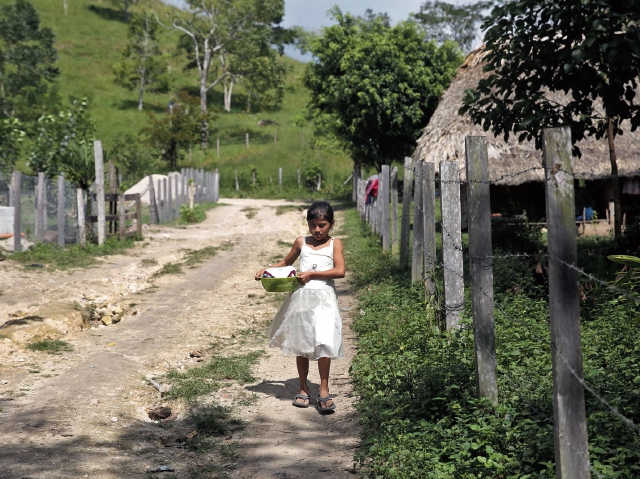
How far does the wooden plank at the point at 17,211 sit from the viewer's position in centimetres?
1297

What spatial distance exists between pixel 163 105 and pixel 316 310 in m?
42.0

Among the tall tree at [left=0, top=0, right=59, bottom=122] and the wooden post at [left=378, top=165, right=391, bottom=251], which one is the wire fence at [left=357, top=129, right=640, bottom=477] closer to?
the wooden post at [left=378, top=165, right=391, bottom=251]

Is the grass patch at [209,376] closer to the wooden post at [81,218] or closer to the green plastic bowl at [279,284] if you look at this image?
the green plastic bowl at [279,284]

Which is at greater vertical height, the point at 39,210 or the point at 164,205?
the point at 164,205

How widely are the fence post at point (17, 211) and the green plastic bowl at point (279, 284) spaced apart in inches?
369

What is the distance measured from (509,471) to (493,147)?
12.1m

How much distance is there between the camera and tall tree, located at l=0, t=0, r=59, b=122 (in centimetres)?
3441

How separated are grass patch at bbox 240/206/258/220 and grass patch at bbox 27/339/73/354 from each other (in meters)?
16.2

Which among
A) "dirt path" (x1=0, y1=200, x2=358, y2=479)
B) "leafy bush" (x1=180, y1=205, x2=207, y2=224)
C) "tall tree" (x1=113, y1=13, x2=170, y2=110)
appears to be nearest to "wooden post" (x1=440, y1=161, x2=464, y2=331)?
"dirt path" (x1=0, y1=200, x2=358, y2=479)

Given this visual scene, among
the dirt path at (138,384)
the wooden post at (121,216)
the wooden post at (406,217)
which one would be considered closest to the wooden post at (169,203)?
the wooden post at (121,216)

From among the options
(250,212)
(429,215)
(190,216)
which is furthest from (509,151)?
(250,212)

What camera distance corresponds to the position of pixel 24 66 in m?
43.1

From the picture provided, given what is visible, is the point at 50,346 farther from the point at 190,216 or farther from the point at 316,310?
the point at 190,216

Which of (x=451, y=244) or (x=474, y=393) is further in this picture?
(x=451, y=244)
